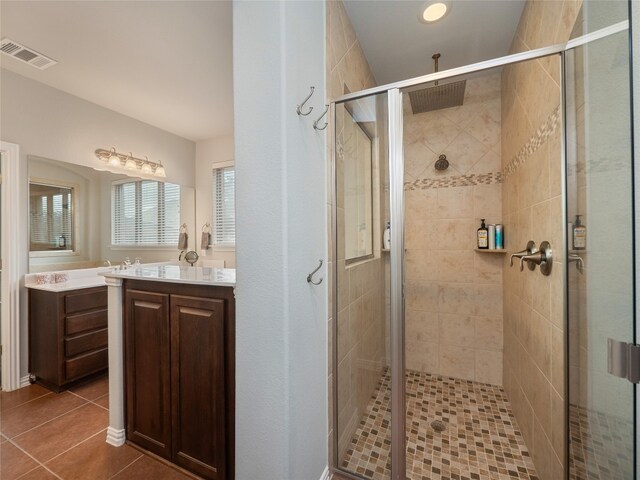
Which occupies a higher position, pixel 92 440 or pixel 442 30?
pixel 442 30

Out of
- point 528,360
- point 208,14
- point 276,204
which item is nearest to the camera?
point 276,204

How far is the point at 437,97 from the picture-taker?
195cm

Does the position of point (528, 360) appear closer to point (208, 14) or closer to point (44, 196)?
point (208, 14)

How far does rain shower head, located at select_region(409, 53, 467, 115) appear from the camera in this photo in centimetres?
181

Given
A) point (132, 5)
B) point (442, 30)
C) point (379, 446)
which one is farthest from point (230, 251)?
point (442, 30)

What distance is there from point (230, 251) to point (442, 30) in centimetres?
305

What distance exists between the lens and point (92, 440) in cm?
153

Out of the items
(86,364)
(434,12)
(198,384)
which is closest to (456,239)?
(434,12)

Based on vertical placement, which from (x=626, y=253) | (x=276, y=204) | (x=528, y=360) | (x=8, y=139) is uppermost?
(x=8, y=139)

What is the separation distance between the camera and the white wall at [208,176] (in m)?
3.54

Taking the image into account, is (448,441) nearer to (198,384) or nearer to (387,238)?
(387,238)

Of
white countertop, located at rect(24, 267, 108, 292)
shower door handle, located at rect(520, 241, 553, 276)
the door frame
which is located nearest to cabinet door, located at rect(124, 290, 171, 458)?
white countertop, located at rect(24, 267, 108, 292)

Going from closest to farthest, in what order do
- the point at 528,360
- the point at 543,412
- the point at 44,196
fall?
the point at 543,412 < the point at 528,360 < the point at 44,196

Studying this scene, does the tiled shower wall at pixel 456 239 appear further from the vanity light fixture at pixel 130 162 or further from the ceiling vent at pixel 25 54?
the vanity light fixture at pixel 130 162
